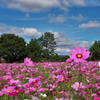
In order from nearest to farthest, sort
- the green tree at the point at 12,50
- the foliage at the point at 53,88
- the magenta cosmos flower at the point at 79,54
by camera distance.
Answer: the magenta cosmos flower at the point at 79,54, the foliage at the point at 53,88, the green tree at the point at 12,50

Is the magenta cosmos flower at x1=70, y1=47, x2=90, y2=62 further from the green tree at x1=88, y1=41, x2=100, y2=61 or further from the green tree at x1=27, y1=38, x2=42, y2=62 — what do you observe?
the green tree at x1=27, y1=38, x2=42, y2=62

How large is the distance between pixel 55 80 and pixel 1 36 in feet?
174

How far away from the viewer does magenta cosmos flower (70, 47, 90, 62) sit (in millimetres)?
1820

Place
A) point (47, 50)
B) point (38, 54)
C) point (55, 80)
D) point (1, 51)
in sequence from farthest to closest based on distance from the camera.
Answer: point (47, 50) → point (38, 54) → point (1, 51) → point (55, 80)

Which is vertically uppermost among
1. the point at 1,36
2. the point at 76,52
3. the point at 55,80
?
the point at 1,36

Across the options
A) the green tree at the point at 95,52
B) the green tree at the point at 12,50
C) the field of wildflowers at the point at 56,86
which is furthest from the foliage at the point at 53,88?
the green tree at the point at 12,50

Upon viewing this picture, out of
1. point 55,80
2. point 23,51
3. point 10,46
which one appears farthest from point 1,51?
point 55,80

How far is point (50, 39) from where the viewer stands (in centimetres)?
6956

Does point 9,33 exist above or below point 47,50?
above

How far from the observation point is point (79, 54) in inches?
74.4

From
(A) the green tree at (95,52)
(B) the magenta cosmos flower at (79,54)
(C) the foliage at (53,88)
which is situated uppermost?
(A) the green tree at (95,52)

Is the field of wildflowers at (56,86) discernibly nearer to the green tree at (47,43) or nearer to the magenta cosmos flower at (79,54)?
the magenta cosmos flower at (79,54)

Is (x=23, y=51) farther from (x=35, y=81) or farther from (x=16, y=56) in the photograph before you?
(x=35, y=81)

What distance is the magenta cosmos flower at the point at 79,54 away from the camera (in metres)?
1.82
